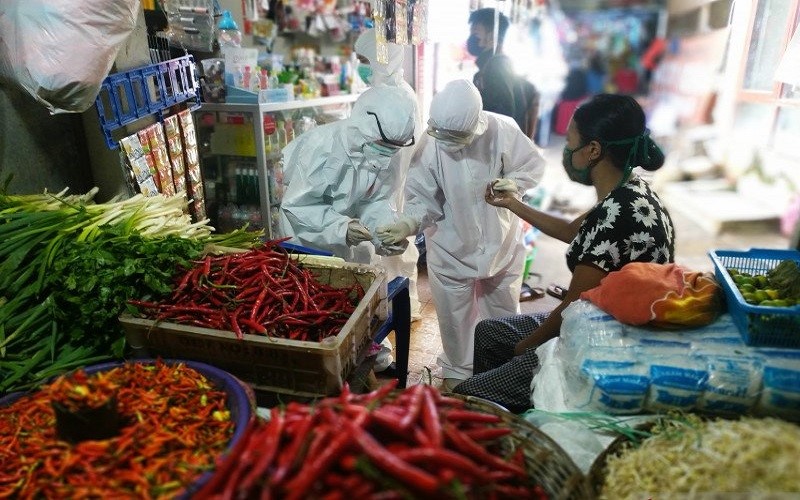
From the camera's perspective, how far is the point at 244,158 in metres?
4.79

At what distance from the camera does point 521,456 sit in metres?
1.58

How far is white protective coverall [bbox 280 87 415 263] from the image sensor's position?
3348 millimetres

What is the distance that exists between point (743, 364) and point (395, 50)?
3.81 metres

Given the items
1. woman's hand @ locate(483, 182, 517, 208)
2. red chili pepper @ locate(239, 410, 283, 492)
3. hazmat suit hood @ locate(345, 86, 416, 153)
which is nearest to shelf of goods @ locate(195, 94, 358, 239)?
hazmat suit hood @ locate(345, 86, 416, 153)

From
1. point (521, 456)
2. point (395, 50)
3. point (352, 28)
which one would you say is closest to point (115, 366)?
point (521, 456)

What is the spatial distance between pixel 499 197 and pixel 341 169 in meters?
1.11

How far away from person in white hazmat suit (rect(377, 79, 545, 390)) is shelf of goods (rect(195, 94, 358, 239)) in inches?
67.4

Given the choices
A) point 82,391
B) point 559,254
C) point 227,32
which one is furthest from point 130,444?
point 559,254

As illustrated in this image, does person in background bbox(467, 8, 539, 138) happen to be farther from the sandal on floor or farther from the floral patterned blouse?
the floral patterned blouse

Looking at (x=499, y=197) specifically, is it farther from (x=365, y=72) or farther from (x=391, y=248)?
(x=365, y=72)

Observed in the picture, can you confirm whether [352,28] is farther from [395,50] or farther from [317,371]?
[317,371]

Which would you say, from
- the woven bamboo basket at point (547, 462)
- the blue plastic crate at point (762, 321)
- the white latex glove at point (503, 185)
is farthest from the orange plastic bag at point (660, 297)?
the white latex glove at point (503, 185)

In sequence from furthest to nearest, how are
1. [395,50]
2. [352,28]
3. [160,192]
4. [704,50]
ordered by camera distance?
1. [704,50]
2. [352,28]
3. [395,50]
4. [160,192]

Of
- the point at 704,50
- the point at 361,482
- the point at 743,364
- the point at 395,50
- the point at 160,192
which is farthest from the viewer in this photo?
the point at 704,50
